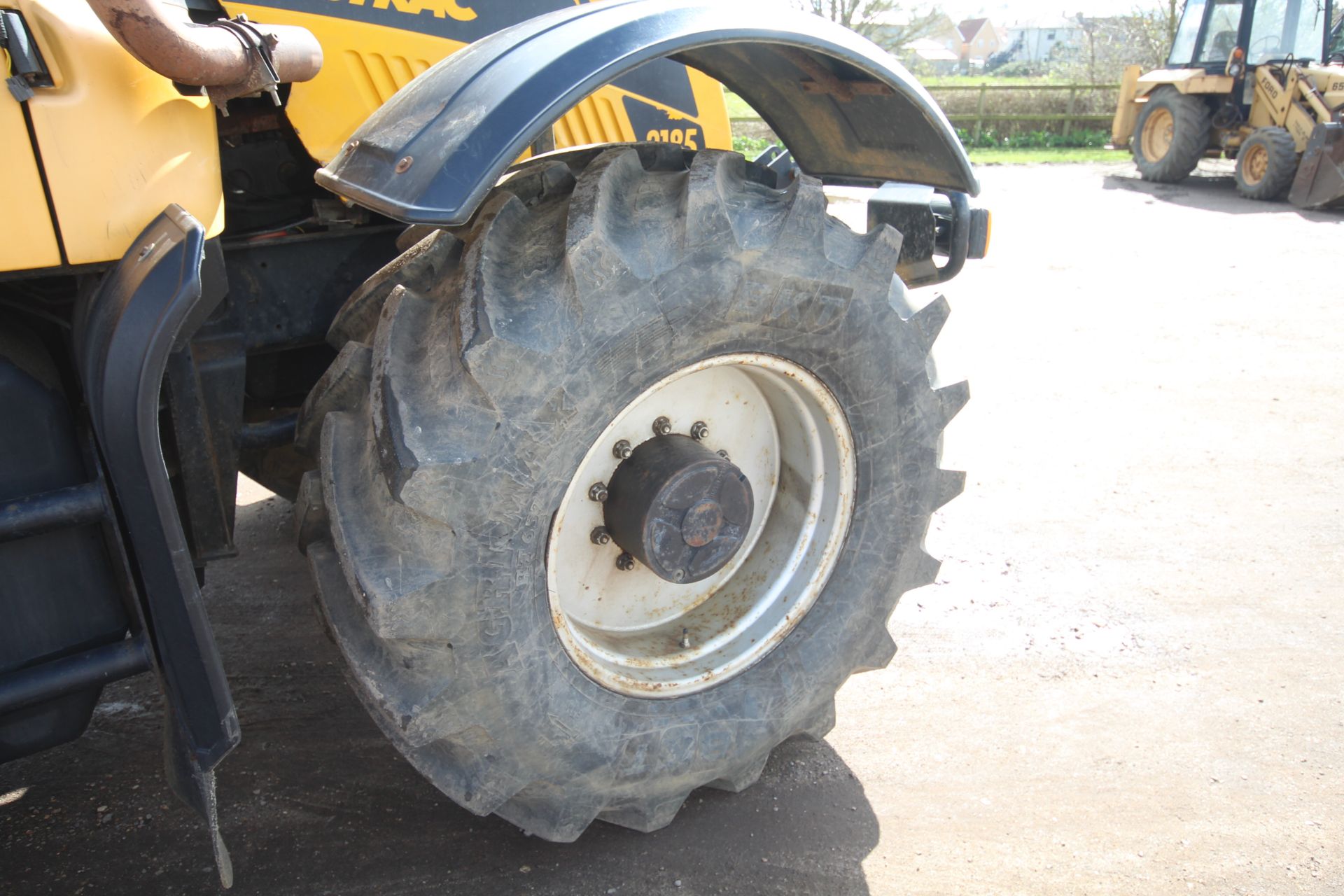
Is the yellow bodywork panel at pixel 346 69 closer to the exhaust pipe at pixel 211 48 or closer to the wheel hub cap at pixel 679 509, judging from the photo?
the exhaust pipe at pixel 211 48

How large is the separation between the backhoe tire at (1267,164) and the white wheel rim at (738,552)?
39.2 ft

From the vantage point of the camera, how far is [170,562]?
1.66 meters

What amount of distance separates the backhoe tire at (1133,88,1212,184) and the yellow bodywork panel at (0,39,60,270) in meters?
14.9

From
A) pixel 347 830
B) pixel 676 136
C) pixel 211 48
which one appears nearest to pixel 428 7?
pixel 676 136

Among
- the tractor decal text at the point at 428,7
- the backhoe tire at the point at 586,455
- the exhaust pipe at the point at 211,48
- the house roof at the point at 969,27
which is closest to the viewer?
the exhaust pipe at the point at 211,48

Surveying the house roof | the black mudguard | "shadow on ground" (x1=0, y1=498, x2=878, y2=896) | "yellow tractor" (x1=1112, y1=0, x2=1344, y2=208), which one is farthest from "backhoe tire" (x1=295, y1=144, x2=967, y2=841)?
the house roof

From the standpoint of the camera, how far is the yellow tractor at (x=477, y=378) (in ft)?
5.27

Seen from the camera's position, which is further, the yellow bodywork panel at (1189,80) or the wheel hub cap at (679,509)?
the yellow bodywork panel at (1189,80)

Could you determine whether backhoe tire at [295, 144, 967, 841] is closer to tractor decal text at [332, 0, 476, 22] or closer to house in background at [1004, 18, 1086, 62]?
tractor decal text at [332, 0, 476, 22]

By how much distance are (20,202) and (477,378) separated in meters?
0.72

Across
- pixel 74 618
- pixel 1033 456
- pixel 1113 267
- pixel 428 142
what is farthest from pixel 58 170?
pixel 1113 267

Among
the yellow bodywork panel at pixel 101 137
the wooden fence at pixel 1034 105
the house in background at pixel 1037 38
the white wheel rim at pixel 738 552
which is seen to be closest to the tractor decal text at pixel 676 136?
the white wheel rim at pixel 738 552

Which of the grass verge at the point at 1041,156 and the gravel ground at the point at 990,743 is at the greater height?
the gravel ground at the point at 990,743

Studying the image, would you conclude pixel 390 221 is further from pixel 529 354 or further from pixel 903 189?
pixel 903 189
